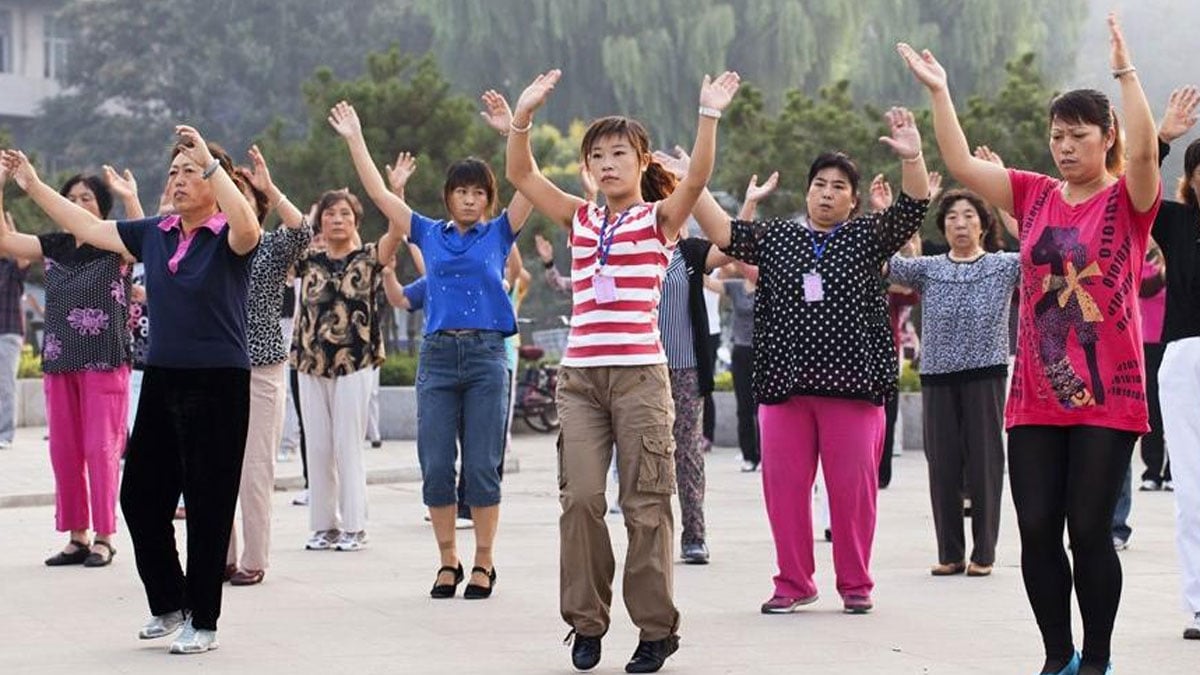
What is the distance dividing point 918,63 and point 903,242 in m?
1.85

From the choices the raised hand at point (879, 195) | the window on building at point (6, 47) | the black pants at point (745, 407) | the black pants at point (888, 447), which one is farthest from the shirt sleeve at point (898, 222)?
the window on building at point (6, 47)

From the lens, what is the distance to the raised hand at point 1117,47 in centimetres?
674

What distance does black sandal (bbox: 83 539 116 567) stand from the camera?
10828 mm

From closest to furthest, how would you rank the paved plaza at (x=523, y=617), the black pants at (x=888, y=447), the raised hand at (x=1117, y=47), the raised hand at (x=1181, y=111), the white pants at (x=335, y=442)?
the raised hand at (x=1117, y=47) < the raised hand at (x=1181, y=111) < the paved plaza at (x=523, y=617) < the white pants at (x=335, y=442) < the black pants at (x=888, y=447)

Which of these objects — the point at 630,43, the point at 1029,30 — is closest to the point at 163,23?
the point at 630,43

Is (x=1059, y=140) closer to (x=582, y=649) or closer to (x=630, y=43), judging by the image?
(x=582, y=649)

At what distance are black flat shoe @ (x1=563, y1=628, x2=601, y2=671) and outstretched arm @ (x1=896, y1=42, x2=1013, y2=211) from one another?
197cm

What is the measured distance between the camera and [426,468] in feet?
32.0

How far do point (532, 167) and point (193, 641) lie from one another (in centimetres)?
209

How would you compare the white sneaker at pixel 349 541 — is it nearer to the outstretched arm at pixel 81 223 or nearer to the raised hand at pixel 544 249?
the raised hand at pixel 544 249

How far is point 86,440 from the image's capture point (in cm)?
1089

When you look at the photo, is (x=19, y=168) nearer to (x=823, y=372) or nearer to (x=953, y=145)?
(x=823, y=372)

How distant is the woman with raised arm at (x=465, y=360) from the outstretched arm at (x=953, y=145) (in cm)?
280

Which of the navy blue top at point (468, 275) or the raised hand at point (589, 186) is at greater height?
the raised hand at point (589, 186)
